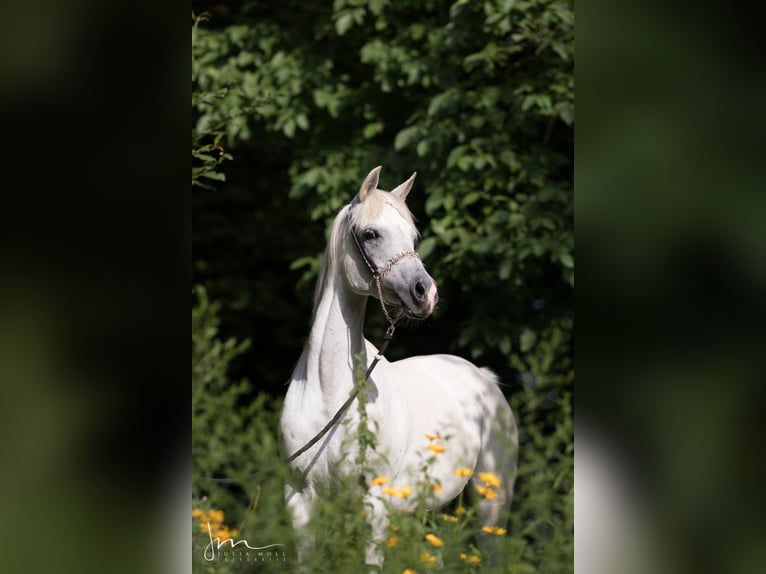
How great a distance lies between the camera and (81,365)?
0.98 meters

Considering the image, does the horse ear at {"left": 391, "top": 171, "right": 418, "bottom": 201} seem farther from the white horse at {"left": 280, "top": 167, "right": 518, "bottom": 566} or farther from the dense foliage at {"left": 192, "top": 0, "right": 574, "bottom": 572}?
the dense foliage at {"left": 192, "top": 0, "right": 574, "bottom": 572}

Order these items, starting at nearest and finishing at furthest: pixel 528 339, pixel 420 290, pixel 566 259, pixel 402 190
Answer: pixel 420 290, pixel 402 190, pixel 566 259, pixel 528 339

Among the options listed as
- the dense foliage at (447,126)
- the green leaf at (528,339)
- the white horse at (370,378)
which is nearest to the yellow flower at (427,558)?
the white horse at (370,378)

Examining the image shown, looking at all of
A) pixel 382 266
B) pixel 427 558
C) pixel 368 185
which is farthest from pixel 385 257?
pixel 427 558

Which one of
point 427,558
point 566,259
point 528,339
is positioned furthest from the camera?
point 528,339

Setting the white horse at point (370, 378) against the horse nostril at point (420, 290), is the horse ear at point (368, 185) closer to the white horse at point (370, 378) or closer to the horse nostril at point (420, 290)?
the white horse at point (370, 378)

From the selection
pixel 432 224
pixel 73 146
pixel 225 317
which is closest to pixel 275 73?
pixel 432 224

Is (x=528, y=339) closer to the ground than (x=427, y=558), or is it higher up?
closer to the ground

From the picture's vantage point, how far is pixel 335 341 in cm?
298

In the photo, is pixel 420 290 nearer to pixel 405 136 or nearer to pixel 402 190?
pixel 402 190

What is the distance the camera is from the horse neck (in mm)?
2943

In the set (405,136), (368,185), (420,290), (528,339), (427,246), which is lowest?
(528,339)

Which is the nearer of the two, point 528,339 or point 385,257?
point 385,257

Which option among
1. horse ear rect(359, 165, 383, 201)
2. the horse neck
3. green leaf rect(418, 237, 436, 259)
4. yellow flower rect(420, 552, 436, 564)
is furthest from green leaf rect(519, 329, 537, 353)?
yellow flower rect(420, 552, 436, 564)
